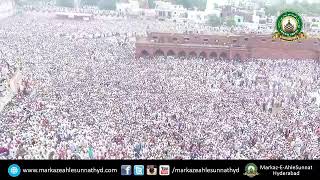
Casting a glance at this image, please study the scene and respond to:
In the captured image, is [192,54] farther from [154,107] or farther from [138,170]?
[138,170]

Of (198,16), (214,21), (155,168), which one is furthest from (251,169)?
(198,16)

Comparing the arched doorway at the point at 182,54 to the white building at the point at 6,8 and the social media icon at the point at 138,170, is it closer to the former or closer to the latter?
the white building at the point at 6,8

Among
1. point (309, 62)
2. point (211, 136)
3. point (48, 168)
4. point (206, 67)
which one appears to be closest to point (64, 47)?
point (206, 67)

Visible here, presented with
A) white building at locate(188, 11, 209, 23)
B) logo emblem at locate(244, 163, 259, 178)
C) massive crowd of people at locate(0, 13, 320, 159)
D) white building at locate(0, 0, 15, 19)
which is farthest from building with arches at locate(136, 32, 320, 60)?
logo emblem at locate(244, 163, 259, 178)

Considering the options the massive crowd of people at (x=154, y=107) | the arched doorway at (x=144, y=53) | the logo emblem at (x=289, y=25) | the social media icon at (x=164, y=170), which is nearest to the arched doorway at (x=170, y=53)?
the arched doorway at (x=144, y=53)

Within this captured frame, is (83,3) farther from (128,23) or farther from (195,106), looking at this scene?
(195,106)

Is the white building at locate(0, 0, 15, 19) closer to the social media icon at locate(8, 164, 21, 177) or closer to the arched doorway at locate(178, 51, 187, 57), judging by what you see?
the arched doorway at locate(178, 51, 187, 57)
